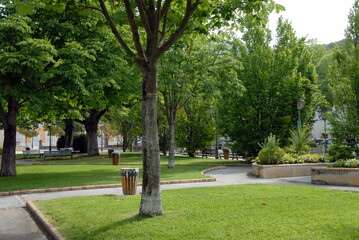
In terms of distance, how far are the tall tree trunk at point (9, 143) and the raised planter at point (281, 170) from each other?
38.1 feet

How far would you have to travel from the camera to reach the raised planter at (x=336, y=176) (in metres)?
12.5

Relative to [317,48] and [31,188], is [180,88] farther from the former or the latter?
[317,48]

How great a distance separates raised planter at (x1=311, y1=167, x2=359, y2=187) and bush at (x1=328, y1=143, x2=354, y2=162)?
2007 millimetres

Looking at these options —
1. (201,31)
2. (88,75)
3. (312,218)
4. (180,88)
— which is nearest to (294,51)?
(180,88)

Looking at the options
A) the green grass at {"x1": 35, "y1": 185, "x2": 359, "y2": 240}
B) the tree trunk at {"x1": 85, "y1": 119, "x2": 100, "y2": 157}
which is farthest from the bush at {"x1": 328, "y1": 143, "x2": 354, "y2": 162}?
the tree trunk at {"x1": 85, "y1": 119, "x2": 100, "y2": 157}

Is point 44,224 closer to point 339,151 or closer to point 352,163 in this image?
point 352,163

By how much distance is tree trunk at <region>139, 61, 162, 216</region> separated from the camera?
7.14 meters

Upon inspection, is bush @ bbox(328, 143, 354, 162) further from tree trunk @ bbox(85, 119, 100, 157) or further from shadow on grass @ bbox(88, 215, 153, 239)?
tree trunk @ bbox(85, 119, 100, 157)

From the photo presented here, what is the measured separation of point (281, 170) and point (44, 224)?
38.2ft

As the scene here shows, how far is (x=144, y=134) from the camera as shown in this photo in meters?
7.25

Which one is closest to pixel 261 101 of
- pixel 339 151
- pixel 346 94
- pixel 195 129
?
pixel 346 94

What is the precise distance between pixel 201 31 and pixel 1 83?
9.42m

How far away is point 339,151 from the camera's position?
1477 centimetres

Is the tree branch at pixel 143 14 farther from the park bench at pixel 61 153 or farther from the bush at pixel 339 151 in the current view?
the park bench at pixel 61 153
